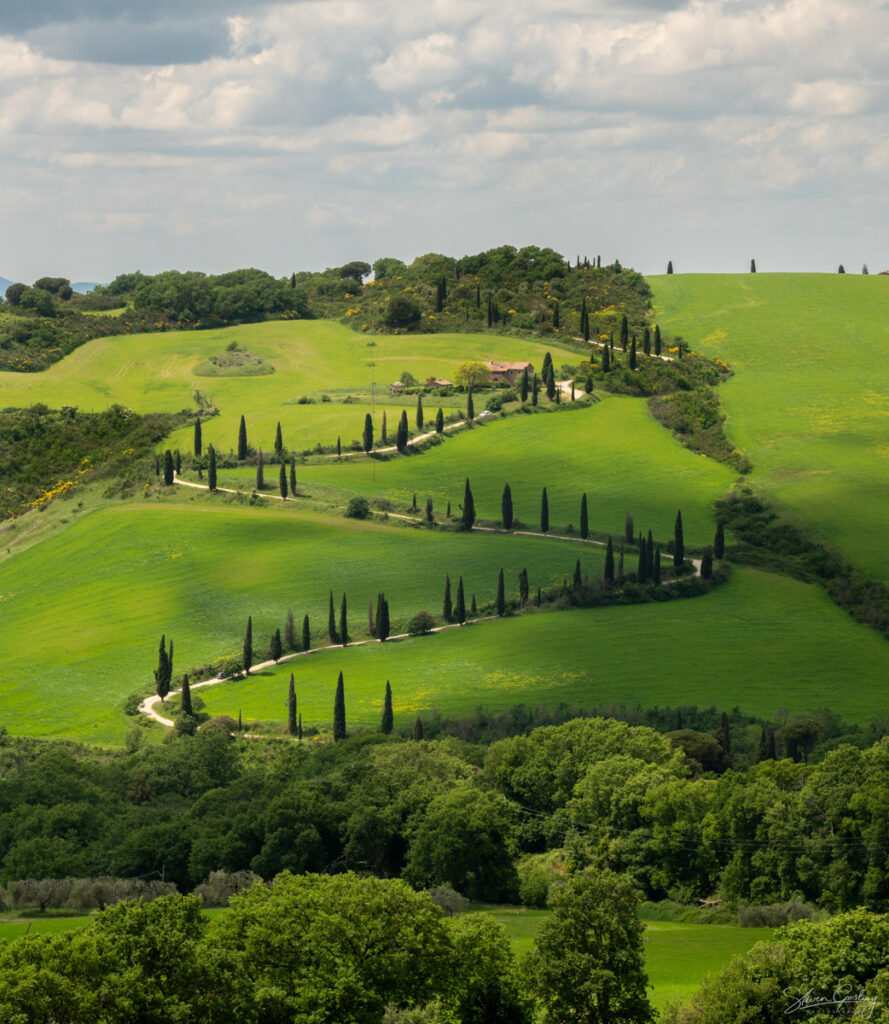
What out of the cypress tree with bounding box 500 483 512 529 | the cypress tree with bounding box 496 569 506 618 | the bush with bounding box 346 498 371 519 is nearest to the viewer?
the cypress tree with bounding box 496 569 506 618

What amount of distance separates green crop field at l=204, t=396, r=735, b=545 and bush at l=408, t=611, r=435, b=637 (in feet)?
86.3

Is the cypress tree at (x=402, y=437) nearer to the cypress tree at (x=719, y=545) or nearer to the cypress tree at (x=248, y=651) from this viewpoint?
the cypress tree at (x=719, y=545)

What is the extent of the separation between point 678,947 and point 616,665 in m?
58.6

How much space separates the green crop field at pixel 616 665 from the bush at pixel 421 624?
1668 mm

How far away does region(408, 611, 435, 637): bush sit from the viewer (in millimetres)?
132750

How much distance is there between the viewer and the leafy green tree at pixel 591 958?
48.2 m

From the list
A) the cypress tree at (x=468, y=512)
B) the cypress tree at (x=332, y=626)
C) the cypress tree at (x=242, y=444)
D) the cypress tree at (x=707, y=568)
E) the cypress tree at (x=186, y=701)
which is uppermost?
the cypress tree at (x=242, y=444)

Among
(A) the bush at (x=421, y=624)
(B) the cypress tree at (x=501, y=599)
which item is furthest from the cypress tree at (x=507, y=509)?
(A) the bush at (x=421, y=624)

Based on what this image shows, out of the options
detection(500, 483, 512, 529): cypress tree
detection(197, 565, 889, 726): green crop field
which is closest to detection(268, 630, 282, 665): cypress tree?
detection(197, 565, 889, 726): green crop field

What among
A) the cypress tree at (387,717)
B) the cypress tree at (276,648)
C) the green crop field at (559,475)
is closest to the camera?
the cypress tree at (387,717)

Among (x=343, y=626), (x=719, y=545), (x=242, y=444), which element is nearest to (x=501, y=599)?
(x=343, y=626)

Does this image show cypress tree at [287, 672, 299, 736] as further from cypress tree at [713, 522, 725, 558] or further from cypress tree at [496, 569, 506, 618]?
cypress tree at [713, 522, 725, 558]

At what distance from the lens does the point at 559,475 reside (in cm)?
16875

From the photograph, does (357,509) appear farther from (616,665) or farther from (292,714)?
(292,714)
